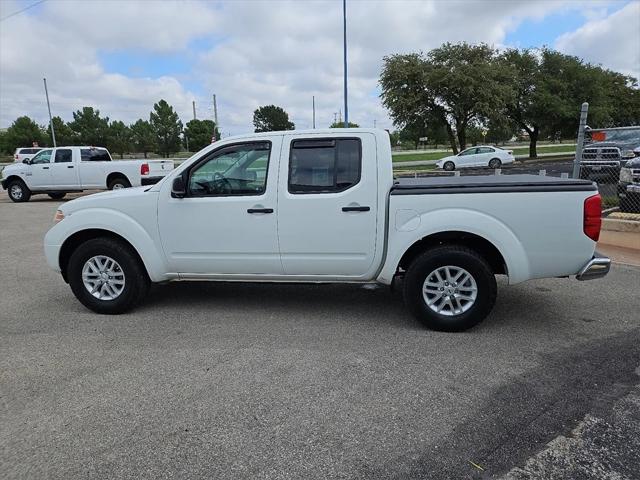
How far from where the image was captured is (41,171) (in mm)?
17094

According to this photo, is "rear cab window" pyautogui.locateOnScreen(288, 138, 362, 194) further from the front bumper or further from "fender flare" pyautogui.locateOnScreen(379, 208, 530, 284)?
the front bumper

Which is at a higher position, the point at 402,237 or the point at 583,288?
the point at 402,237

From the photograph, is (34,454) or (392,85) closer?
(34,454)

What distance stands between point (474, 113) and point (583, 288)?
28.1 m

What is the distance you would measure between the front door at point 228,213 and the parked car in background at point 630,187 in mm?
6977

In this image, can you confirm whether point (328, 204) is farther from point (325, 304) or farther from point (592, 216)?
point (592, 216)

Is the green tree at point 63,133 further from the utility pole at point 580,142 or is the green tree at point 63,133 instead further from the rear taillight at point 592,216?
the rear taillight at point 592,216

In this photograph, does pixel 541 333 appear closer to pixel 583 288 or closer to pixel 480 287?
pixel 480 287

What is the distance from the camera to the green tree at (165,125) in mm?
59250

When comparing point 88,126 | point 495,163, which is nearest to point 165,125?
point 88,126

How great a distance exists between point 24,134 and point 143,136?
565 inches

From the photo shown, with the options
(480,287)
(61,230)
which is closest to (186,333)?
(61,230)

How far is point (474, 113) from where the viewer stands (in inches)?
1246

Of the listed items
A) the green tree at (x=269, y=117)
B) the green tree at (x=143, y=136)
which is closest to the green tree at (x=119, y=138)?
the green tree at (x=143, y=136)
